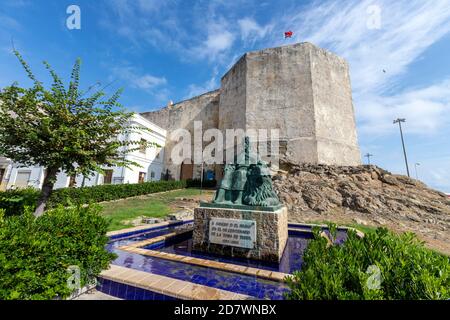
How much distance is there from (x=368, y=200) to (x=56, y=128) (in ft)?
39.6

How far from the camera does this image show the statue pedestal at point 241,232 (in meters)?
3.48

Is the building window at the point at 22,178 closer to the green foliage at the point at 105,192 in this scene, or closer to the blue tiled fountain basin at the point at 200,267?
the green foliage at the point at 105,192

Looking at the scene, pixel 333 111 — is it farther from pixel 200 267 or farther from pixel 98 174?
pixel 98 174

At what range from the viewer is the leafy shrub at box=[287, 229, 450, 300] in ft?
3.92

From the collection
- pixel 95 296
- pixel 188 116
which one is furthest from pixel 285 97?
pixel 95 296

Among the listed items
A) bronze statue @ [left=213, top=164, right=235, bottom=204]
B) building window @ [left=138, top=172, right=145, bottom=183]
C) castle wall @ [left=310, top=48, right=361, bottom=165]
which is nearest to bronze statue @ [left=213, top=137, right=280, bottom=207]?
bronze statue @ [left=213, top=164, right=235, bottom=204]

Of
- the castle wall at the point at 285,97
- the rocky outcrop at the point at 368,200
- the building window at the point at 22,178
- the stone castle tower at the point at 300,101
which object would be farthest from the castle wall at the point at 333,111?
the building window at the point at 22,178

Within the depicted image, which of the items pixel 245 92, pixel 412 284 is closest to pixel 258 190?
pixel 412 284

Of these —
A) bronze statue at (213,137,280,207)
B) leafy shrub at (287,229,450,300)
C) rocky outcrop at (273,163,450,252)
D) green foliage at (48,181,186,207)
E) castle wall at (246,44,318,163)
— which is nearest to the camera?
leafy shrub at (287,229,450,300)

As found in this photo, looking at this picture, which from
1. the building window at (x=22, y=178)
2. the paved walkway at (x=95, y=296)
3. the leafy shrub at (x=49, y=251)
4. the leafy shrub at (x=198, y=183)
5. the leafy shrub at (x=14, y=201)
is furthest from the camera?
the leafy shrub at (x=198, y=183)

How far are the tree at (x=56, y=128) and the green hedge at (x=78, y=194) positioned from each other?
26.2 inches

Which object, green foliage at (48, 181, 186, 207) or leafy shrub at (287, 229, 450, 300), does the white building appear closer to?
green foliage at (48, 181, 186, 207)

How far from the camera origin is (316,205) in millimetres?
9359

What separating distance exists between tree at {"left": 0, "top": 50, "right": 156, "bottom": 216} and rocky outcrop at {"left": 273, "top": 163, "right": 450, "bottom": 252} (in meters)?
7.37
